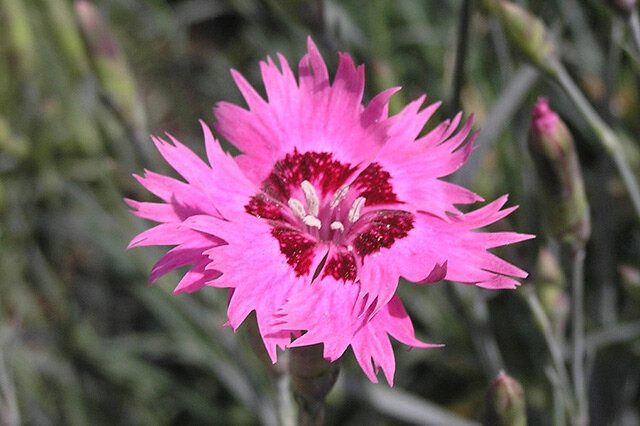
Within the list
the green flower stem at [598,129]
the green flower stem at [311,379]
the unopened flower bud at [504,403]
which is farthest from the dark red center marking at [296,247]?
the green flower stem at [598,129]

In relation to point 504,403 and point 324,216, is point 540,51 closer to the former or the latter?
point 324,216

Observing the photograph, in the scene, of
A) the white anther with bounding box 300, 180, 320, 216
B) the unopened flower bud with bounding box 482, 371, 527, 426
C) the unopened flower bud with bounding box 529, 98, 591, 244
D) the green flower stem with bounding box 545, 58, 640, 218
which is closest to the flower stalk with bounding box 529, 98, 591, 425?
the unopened flower bud with bounding box 529, 98, 591, 244

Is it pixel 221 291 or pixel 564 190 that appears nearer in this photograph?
pixel 564 190

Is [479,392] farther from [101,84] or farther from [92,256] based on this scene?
[92,256]

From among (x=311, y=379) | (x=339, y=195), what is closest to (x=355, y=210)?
(x=339, y=195)

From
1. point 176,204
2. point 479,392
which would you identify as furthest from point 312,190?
point 479,392
